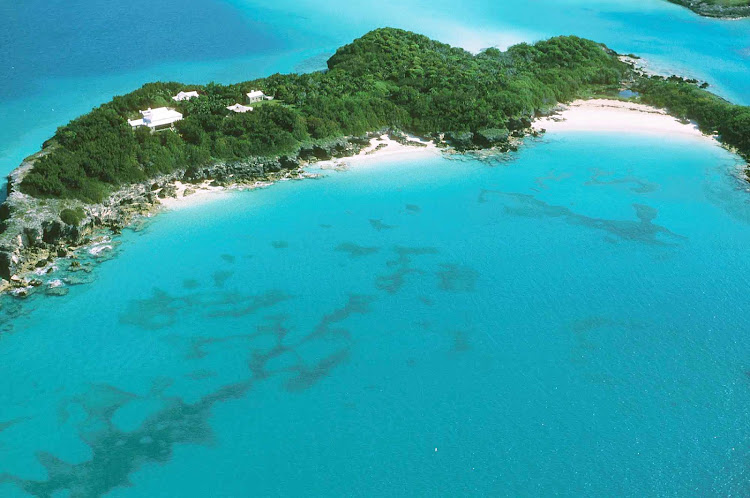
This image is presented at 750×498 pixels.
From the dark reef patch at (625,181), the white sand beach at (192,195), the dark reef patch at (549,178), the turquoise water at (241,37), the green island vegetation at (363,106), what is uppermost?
the turquoise water at (241,37)

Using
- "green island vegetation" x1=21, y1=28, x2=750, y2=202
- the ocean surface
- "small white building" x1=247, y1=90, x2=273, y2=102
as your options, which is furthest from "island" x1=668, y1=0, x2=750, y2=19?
"small white building" x1=247, y1=90, x2=273, y2=102

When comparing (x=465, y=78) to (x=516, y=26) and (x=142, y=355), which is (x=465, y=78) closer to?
(x=516, y=26)

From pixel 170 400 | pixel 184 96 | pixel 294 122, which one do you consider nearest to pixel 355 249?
pixel 170 400

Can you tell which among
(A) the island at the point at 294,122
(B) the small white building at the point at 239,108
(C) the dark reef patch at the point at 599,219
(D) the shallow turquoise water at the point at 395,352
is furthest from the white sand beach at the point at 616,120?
(B) the small white building at the point at 239,108

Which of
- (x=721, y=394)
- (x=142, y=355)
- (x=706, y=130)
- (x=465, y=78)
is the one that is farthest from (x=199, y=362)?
(x=706, y=130)

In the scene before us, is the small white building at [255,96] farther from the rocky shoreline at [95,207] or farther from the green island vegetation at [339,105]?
the rocky shoreline at [95,207]

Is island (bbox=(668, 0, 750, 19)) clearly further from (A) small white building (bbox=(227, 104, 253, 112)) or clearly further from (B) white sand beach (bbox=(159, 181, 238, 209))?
(B) white sand beach (bbox=(159, 181, 238, 209))
